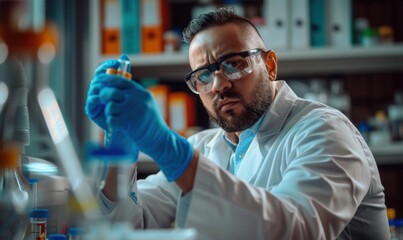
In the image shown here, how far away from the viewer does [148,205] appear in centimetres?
185

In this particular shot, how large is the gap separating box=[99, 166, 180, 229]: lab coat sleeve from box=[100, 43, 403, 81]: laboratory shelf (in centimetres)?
125

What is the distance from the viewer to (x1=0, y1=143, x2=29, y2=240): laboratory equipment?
3.76ft

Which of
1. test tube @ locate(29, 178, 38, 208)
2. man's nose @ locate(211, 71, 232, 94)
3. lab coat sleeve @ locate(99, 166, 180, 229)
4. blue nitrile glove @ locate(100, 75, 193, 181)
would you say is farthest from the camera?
man's nose @ locate(211, 71, 232, 94)

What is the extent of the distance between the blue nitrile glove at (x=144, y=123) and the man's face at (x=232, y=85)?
2.02 ft

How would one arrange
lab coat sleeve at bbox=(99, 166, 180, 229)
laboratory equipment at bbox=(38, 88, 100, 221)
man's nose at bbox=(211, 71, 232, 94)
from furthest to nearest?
man's nose at bbox=(211, 71, 232, 94) < lab coat sleeve at bbox=(99, 166, 180, 229) < laboratory equipment at bbox=(38, 88, 100, 221)

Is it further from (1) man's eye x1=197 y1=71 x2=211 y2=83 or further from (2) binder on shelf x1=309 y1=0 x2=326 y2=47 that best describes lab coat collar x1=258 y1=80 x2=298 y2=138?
(2) binder on shelf x1=309 y1=0 x2=326 y2=47

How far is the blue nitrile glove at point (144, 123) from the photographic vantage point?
3.66 feet

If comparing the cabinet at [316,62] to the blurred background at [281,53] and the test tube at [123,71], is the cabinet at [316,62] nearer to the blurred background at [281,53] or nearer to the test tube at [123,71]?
the blurred background at [281,53]

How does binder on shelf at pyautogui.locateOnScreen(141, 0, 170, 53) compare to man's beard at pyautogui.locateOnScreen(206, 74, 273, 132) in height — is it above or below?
above

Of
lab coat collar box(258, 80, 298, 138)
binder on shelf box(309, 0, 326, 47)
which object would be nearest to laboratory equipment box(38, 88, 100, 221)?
lab coat collar box(258, 80, 298, 138)

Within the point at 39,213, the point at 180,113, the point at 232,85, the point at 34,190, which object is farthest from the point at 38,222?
the point at 180,113

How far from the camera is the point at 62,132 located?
0.99 metres

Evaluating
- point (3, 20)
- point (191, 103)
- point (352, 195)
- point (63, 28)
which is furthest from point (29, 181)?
point (63, 28)

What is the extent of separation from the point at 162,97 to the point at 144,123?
6.59 ft
